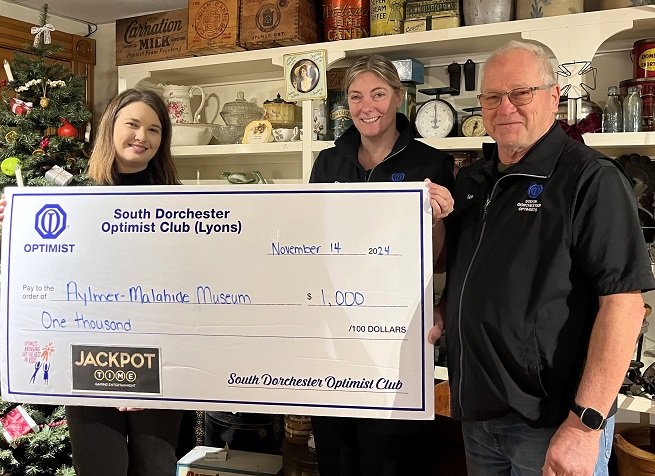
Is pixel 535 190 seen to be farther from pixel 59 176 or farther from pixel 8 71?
pixel 8 71

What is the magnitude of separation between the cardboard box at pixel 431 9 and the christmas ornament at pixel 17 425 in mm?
2261

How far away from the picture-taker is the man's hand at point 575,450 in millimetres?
1207

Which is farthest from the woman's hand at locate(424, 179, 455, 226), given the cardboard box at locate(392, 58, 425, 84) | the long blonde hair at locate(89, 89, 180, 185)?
Result: the cardboard box at locate(392, 58, 425, 84)

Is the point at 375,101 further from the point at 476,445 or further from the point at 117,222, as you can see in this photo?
the point at 476,445

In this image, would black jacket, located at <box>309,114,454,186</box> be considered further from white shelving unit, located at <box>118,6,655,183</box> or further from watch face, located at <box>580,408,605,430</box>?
watch face, located at <box>580,408,605,430</box>

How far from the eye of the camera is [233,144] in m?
2.88

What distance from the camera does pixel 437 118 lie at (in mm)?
2443

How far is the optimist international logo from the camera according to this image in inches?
60.9

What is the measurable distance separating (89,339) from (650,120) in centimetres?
191

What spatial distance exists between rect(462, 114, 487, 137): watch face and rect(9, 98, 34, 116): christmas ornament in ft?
5.99

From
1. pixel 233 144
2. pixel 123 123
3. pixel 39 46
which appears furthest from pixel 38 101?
pixel 123 123

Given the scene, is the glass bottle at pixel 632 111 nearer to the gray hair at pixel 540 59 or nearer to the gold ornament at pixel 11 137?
the gray hair at pixel 540 59

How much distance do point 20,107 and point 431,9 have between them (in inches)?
69.2

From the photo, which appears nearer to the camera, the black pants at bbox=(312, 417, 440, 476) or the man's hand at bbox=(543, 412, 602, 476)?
the man's hand at bbox=(543, 412, 602, 476)
